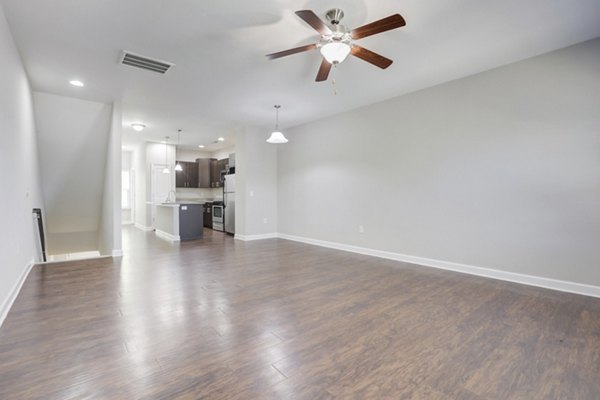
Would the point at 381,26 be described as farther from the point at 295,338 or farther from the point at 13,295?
the point at 13,295

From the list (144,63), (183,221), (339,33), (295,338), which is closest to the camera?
(295,338)

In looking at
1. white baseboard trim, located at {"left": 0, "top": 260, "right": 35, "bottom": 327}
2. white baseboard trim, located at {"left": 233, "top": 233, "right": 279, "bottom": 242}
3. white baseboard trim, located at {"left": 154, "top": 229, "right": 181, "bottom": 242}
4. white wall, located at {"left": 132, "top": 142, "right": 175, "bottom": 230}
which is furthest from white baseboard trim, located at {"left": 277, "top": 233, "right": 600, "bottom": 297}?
white wall, located at {"left": 132, "top": 142, "right": 175, "bottom": 230}

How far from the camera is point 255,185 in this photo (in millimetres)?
6934

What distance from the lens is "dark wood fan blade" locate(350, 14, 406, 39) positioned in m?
2.16

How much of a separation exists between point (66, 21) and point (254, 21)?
181cm

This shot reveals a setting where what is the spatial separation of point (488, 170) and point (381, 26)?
264cm

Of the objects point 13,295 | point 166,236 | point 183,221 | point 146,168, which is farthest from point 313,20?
point 146,168

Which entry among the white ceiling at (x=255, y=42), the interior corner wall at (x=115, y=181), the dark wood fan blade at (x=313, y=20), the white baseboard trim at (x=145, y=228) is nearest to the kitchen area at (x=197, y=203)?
the white baseboard trim at (x=145, y=228)

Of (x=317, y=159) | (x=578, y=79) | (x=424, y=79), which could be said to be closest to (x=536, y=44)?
(x=578, y=79)

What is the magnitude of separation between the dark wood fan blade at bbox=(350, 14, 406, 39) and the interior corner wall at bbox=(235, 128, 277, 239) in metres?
4.71

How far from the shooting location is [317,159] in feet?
20.6

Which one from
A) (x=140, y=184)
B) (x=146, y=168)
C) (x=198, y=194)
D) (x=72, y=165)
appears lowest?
(x=198, y=194)

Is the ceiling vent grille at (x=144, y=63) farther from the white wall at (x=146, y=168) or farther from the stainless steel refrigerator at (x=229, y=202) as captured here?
the white wall at (x=146, y=168)

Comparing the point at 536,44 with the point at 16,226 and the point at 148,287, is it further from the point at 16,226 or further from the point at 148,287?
the point at 16,226
